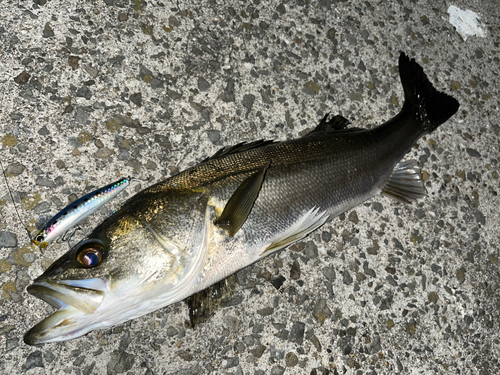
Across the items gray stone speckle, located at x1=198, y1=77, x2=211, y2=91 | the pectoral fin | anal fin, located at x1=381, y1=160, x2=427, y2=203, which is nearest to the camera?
the pectoral fin

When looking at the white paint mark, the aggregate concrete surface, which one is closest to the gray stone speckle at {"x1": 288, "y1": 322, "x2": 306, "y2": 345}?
the aggregate concrete surface

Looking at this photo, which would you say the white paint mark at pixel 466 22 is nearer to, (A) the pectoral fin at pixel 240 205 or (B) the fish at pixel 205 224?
(B) the fish at pixel 205 224

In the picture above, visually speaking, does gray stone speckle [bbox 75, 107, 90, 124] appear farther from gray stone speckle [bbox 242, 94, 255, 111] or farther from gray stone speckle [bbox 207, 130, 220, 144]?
gray stone speckle [bbox 242, 94, 255, 111]

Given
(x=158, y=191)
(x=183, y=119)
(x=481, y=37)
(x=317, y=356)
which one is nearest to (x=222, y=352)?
(x=317, y=356)

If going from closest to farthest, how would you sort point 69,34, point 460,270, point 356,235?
point 69,34
point 356,235
point 460,270

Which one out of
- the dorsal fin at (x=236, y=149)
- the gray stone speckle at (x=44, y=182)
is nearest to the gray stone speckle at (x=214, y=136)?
the dorsal fin at (x=236, y=149)

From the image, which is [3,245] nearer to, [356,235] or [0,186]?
[0,186]

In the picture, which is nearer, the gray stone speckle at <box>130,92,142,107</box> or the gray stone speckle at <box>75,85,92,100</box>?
the gray stone speckle at <box>75,85,92,100</box>
